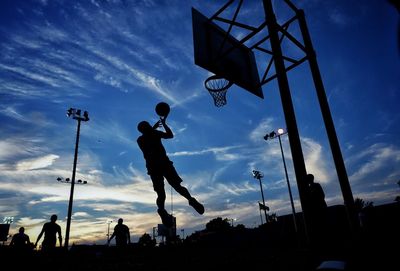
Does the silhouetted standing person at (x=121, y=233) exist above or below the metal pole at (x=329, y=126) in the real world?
below

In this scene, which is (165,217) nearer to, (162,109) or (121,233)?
(162,109)

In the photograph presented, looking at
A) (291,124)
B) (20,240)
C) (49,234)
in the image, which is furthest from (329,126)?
(20,240)

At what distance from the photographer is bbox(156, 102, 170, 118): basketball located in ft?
18.1

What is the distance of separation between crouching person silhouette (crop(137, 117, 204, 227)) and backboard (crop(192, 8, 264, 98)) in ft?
10.5

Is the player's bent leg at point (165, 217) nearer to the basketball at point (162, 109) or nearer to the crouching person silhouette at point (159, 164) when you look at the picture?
the crouching person silhouette at point (159, 164)

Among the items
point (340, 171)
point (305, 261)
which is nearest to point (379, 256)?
point (305, 261)

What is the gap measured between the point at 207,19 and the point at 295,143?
5.38m

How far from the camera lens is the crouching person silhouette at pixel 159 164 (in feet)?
17.6

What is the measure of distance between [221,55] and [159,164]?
4.71m

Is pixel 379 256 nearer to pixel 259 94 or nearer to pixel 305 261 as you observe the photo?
pixel 305 261

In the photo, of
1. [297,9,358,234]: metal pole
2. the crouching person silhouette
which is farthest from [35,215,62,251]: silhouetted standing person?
[297,9,358,234]: metal pole

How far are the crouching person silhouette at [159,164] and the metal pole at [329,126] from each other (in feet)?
11.9

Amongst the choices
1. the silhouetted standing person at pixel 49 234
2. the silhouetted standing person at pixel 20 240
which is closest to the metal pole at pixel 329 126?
the silhouetted standing person at pixel 49 234

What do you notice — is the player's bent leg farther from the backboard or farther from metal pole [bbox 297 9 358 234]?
the backboard
